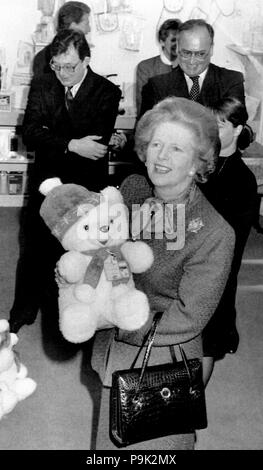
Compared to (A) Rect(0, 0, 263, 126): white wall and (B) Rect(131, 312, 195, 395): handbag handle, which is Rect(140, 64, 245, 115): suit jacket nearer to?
(B) Rect(131, 312, 195, 395): handbag handle

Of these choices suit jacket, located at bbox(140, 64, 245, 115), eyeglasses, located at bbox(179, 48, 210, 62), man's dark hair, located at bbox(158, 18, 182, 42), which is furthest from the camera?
man's dark hair, located at bbox(158, 18, 182, 42)

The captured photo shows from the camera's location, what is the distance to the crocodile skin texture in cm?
175

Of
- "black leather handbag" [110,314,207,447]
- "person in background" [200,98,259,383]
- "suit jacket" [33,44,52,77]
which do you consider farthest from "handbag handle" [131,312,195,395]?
"suit jacket" [33,44,52,77]

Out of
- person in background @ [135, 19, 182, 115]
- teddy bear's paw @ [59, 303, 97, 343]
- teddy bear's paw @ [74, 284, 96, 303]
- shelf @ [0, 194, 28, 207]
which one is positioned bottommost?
shelf @ [0, 194, 28, 207]

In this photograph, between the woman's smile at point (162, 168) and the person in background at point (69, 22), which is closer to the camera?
the woman's smile at point (162, 168)

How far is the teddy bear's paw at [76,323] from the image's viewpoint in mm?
1761

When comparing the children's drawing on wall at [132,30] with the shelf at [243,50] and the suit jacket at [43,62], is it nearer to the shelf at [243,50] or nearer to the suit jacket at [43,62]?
the shelf at [243,50]

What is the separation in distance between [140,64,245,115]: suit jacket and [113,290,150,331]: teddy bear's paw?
178cm

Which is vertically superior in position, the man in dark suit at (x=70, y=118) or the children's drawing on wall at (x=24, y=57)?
the man in dark suit at (x=70, y=118)

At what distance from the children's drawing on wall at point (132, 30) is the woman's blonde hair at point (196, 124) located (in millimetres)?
4528

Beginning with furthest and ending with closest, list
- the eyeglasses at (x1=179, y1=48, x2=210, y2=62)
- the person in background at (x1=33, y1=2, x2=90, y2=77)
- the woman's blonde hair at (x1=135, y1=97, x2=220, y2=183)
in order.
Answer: the person in background at (x1=33, y1=2, x2=90, y2=77) → the eyeglasses at (x1=179, y1=48, x2=210, y2=62) → the woman's blonde hair at (x1=135, y1=97, x2=220, y2=183)

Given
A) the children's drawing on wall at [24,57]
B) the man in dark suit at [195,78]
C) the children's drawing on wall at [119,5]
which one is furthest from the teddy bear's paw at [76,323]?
the children's drawing on wall at [119,5]

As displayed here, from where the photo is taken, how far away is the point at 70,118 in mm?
3221
